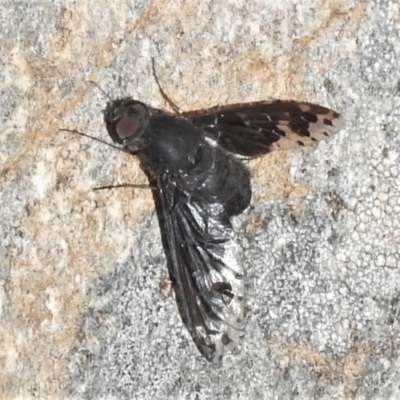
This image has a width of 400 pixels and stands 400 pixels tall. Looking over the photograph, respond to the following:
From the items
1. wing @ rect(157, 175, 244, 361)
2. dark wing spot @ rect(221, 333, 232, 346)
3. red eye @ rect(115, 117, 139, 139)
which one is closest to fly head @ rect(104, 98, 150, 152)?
red eye @ rect(115, 117, 139, 139)

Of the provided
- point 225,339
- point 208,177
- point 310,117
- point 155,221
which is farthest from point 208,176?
point 225,339

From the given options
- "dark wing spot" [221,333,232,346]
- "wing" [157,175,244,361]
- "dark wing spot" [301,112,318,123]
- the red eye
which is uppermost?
the red eye

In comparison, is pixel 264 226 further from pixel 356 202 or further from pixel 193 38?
pixel 193 38

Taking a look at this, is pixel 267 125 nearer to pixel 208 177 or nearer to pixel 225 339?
pixel 208 177

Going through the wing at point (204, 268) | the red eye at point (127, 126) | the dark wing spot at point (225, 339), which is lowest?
the dark wing spot at point (225, 339)

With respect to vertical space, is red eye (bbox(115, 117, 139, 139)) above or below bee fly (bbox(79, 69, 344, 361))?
above

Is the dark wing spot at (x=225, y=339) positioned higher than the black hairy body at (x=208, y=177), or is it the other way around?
the black hairy body at (x=208, y=177)

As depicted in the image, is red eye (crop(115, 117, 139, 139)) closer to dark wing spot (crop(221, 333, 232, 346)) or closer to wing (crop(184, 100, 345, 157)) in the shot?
wing (crop(184, 100, 345, 157))

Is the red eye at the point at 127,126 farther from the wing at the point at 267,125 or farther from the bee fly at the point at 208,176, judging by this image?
the wing at the point at 267,125

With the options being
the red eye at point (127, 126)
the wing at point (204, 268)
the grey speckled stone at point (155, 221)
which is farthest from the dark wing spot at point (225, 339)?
the red eye at point (127, 126)

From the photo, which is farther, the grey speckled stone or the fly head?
the grey speckled stone
